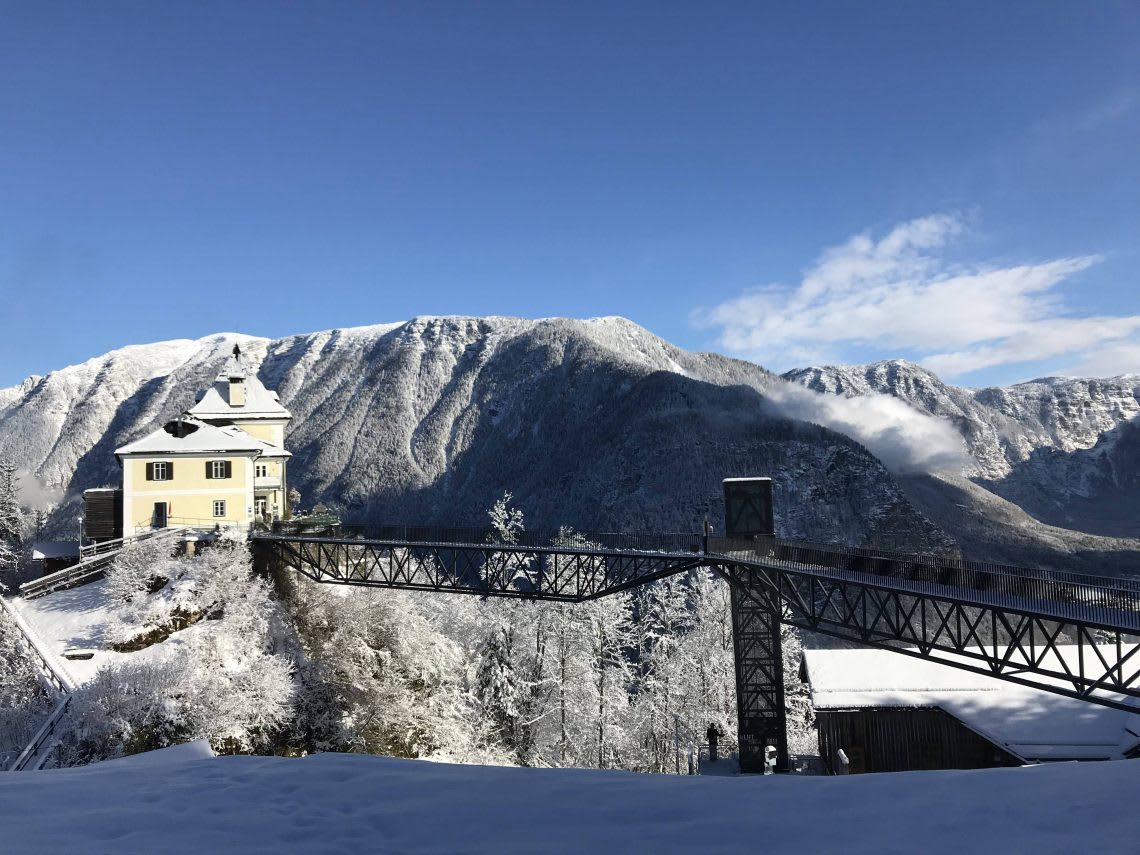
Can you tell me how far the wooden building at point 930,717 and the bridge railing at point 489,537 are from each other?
9.39 meters

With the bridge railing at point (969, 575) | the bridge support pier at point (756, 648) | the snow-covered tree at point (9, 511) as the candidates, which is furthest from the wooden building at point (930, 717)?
the snow-covered tree at point (9, 511)

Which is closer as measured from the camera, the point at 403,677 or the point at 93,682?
the point at 93,682

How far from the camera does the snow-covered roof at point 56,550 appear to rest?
39281 mm

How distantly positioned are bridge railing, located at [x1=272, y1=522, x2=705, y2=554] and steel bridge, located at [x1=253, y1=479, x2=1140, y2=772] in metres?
0.10

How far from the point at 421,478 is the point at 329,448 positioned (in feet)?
93.8

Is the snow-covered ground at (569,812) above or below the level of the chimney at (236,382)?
below

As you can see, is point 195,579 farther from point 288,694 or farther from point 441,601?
point 441,601

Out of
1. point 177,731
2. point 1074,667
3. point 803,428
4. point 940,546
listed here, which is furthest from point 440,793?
point 803,428

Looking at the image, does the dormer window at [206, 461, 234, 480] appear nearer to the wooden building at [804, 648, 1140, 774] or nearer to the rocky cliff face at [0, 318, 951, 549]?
the wooden building at [804, 648, 1140, 774]

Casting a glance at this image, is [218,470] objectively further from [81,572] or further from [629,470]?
[629,470]

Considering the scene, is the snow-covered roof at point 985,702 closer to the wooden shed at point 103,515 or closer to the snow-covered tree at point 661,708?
the snow-covered tree at point 661,708

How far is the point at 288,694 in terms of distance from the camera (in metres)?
30.5

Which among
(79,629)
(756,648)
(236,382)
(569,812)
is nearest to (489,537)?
(756,648)

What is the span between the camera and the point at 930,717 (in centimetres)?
2948
